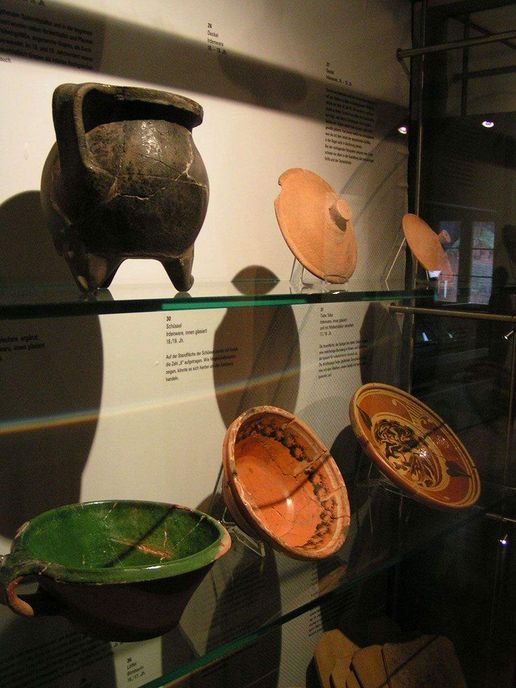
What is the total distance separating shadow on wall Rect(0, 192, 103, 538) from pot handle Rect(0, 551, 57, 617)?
0.66 feet

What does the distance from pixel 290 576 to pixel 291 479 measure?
0.14 metres

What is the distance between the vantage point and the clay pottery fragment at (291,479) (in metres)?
0.93

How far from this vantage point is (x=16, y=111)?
0.76m

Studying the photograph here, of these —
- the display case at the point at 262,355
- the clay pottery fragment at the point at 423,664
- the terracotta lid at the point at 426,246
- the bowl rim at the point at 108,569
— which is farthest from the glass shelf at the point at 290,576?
the terracotta lid at the point at 426,246

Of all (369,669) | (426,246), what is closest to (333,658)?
(369,669)

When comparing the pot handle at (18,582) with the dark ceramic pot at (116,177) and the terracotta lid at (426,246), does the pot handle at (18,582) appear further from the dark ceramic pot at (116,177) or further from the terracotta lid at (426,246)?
the terracotta lid at (426,246)

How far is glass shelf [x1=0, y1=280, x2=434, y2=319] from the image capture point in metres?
0.63

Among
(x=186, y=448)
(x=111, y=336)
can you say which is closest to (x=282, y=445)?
(x=186, y=448)

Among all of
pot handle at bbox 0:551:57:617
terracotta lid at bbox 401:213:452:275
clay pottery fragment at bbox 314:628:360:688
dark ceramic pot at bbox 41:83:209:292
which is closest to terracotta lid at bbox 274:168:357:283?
terracotta lid at bbox 401:213:452:275

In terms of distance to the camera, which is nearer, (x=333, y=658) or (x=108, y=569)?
(x=108, y=569)

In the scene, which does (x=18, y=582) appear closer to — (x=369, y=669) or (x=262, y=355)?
(x=262, y=355)

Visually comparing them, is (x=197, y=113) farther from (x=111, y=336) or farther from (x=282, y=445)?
(x=282, y=445)

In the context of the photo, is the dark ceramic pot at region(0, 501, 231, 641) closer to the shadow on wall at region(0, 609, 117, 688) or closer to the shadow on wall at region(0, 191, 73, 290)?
the shadow on wall at region(0, 609, 117, 688)

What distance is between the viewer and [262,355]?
3.57 ft
